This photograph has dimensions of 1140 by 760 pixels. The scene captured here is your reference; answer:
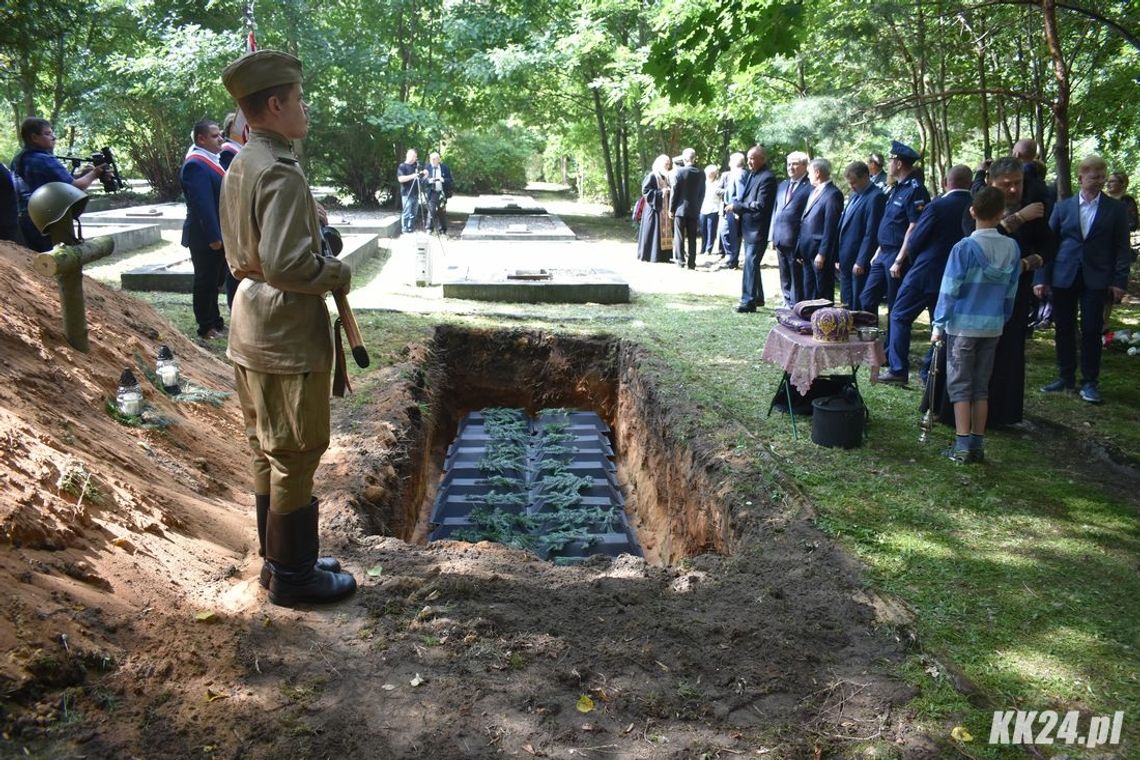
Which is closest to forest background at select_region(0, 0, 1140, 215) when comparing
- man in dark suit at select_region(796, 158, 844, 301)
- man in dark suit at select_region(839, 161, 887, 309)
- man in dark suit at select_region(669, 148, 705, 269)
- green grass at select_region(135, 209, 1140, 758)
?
man in dark suit at select_region(839, 161, 887, 309)

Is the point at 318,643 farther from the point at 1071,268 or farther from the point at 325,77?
the point at 325,77

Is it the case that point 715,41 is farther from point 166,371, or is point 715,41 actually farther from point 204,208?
point 204,208

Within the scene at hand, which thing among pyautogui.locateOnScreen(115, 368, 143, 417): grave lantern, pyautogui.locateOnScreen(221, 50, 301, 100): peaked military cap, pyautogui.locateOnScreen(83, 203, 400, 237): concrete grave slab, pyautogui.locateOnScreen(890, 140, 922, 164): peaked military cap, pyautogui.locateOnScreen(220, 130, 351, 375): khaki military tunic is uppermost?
pyautogui.locateOnScreen(890, 140, 922, 164): peaked military cap

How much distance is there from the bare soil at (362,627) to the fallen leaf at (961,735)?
0.14 metres

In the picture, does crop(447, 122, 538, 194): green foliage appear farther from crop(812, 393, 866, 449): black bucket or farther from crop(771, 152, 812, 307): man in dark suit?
crop(812, 393, 866, 449): black bucket

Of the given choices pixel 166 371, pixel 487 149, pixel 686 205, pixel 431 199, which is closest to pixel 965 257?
pixel 166 371

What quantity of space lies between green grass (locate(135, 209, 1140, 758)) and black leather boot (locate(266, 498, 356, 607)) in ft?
Result: 7.39

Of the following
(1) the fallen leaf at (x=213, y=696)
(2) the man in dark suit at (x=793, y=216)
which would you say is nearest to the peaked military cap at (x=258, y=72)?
(1) the fallen leaf at (x=213, y=696)

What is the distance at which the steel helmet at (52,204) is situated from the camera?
3.52 m

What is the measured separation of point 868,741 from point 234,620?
229 centimetres

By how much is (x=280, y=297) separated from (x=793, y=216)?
7.47 metres

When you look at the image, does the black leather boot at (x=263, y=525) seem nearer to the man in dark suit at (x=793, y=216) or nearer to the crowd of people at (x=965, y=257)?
the crowd of people at (x=965, y=257)

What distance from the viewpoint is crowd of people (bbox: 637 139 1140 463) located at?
5285 millimetres

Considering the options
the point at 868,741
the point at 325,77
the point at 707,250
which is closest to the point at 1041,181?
the point at 868,741
